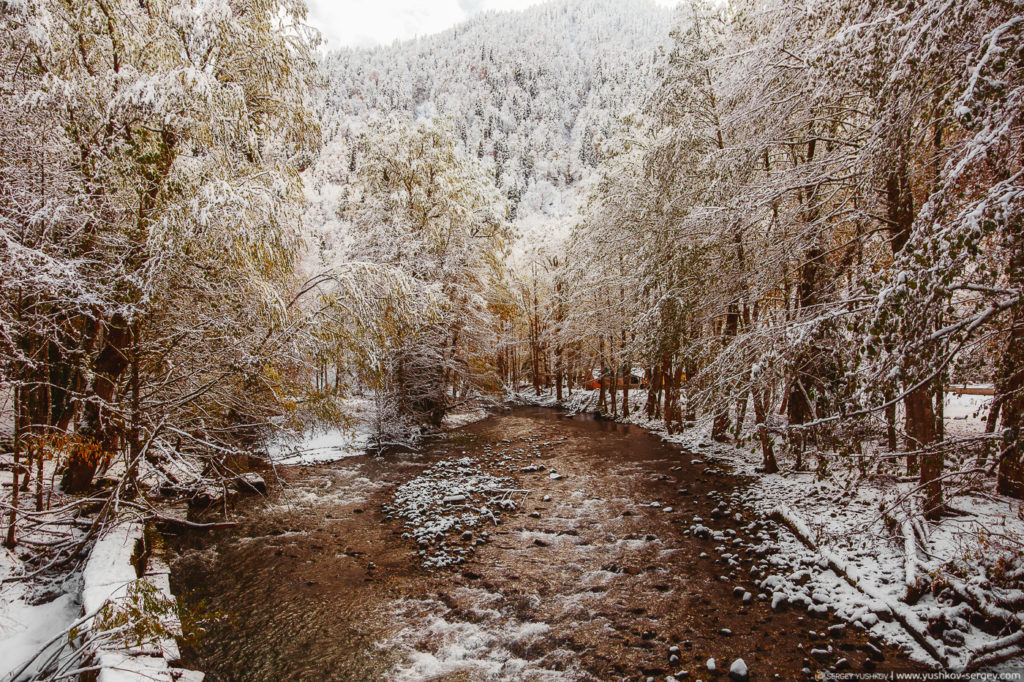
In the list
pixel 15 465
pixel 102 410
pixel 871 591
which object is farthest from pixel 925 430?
pixel 102 410

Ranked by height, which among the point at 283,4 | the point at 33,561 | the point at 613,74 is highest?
the point at 613,74

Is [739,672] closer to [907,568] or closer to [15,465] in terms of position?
[907,568]

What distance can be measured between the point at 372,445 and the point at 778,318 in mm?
14260

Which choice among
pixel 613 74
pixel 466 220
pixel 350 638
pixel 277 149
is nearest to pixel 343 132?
pixel 466 220

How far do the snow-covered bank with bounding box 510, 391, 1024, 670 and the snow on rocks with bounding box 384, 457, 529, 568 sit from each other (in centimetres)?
440

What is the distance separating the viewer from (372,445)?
17.3 meters

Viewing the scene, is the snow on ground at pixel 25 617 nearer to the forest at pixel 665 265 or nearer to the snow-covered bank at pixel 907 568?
the forest at pixel 665 265

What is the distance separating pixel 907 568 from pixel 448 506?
8205mm

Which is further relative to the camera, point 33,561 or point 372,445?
point 372,445

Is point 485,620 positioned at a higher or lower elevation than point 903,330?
lower

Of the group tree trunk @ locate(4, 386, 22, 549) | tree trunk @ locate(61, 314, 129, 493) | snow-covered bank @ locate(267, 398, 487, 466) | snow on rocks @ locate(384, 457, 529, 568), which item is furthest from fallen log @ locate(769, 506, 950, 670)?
snow-covered bank @ locate(267, 398, 487, 466)

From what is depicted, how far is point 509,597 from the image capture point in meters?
6.76

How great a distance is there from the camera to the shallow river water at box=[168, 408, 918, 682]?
524 cm

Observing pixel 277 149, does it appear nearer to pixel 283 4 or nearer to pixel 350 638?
pixel 283 4
